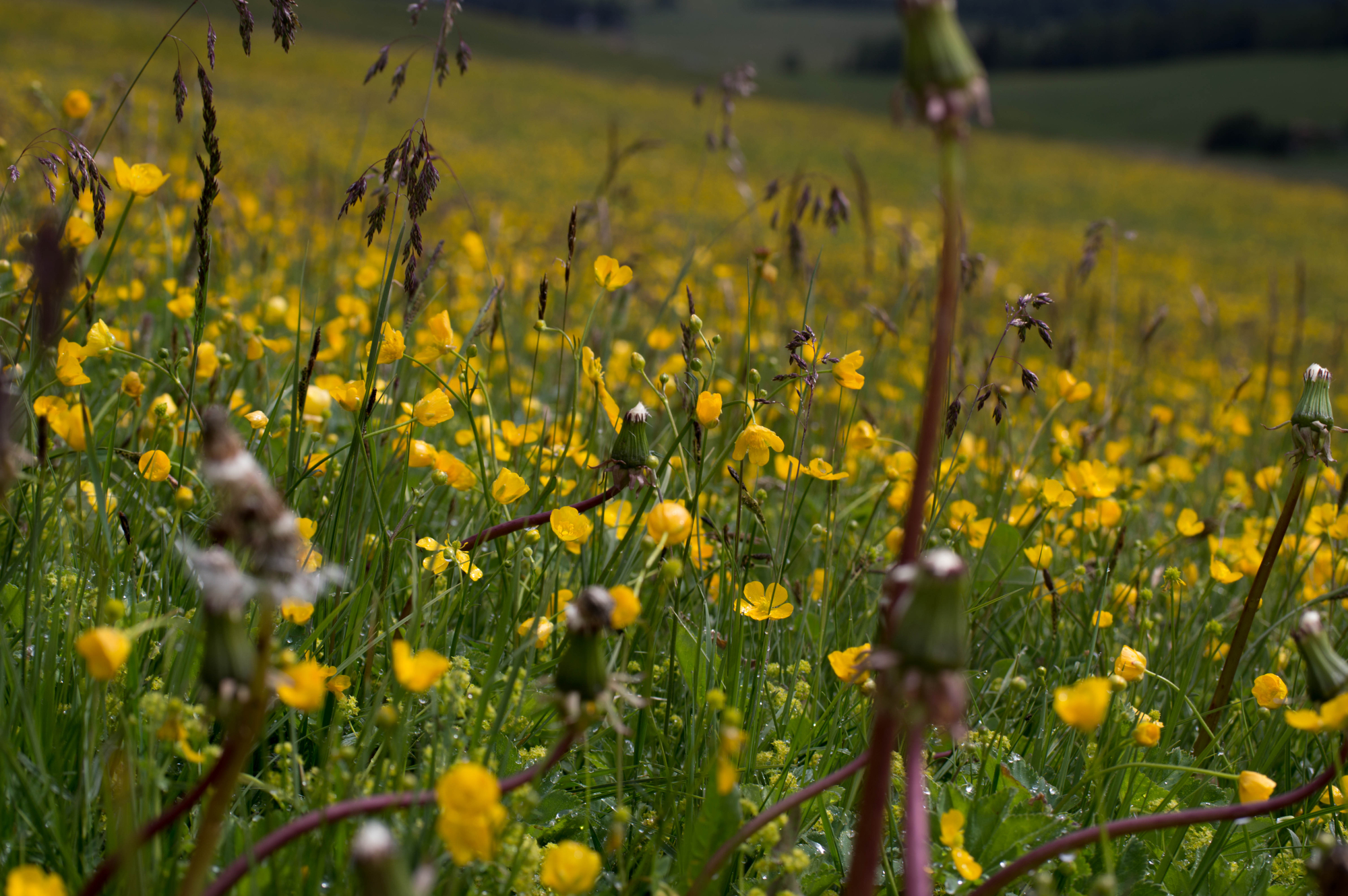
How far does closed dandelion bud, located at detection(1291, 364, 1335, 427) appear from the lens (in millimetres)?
1372

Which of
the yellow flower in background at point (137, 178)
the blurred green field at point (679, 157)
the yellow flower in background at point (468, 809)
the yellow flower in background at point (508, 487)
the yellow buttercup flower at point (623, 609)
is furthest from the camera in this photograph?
the blurred green field at point (679, 157)

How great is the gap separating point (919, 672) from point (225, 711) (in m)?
0.49

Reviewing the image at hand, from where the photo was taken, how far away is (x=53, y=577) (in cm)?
131

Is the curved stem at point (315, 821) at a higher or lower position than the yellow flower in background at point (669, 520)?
lower

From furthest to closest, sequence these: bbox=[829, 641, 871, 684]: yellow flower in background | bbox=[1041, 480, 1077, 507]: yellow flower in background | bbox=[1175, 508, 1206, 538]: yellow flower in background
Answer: bbox=[1175, 508, 1206, 538]: yellow flower in background → bbox=[1041, 480, 1077, 507]: yellow flower in background → bbox=[829, 641, 871, 684]: yellow flower in background

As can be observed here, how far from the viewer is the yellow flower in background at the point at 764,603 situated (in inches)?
55.3

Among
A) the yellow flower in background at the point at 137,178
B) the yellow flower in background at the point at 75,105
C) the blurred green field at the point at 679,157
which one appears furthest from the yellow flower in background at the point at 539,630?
the blurred green field at the point at 679,157

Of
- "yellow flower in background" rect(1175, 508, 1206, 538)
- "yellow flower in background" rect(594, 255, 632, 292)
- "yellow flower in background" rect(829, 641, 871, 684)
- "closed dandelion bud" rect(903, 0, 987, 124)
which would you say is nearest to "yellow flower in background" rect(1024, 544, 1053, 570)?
"yellow flower in background" rect(1175, 508, 1206, 538)

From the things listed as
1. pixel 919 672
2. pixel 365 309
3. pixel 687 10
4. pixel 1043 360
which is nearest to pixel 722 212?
pixel 1043 360

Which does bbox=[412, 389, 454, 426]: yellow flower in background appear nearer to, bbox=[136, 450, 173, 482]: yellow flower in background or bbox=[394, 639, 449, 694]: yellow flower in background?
bbox=[136, 450, 173, 482]: yellow flower in background

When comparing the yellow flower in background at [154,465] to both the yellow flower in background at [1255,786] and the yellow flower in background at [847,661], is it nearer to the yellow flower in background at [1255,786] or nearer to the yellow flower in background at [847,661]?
the yellow flower in background at [847,661]

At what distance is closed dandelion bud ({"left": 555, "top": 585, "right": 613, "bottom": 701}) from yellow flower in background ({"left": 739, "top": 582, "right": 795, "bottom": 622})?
1.84 feet

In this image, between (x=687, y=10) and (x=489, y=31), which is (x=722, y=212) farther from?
(x=687, y=10)

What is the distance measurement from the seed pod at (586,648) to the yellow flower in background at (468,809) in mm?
106
